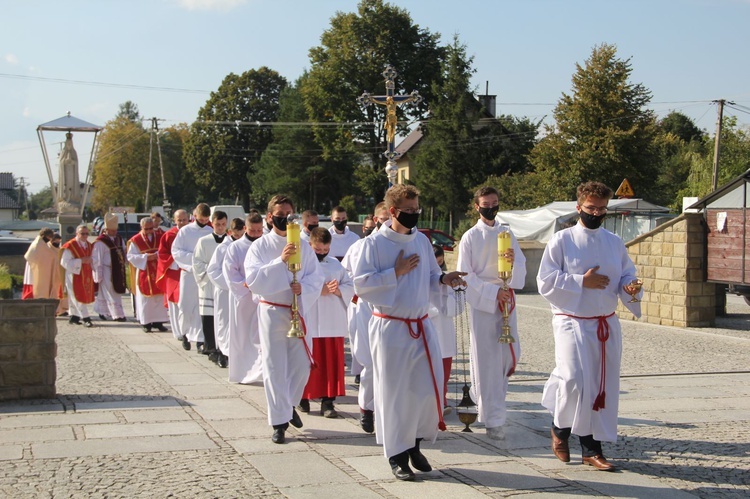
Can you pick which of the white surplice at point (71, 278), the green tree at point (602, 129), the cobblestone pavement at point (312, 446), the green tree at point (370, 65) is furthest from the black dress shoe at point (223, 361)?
the green tree at point (370, 65)

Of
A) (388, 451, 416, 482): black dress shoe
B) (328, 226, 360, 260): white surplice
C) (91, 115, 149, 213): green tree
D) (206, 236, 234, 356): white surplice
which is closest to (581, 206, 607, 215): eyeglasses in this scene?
(388, 451, 416, 482): black dress shoe

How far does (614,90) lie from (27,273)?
24.8 m

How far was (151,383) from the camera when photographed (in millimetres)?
9789

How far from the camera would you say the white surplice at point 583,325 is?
6.39 m

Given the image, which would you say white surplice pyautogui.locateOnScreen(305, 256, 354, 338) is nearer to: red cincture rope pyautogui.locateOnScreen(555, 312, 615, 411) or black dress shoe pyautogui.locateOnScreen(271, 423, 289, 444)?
black dress shoe pyautogui.locateOnScreen(271, 423, 289, 444)

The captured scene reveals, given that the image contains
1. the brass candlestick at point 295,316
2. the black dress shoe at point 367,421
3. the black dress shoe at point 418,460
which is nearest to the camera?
the black dress shoe at point 418,460

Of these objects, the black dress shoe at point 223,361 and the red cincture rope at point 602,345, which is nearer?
the red cincture rope at point 602,345

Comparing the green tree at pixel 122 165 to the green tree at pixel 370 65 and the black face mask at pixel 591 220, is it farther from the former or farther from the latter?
the black face mask at pixel 591 220

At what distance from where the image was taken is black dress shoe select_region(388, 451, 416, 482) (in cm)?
601

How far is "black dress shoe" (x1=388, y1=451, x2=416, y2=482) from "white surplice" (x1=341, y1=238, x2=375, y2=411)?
155cm

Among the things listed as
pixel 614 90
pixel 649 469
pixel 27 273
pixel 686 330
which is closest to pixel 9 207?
pixel 614 90

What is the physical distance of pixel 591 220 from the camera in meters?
6.57

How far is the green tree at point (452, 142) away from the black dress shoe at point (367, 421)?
39157 millimetres

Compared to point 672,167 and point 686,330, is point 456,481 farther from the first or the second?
point 672,167
